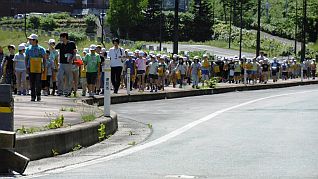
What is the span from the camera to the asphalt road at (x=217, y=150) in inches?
401

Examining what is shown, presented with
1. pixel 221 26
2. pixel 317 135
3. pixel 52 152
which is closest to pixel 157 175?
pixel 52 152

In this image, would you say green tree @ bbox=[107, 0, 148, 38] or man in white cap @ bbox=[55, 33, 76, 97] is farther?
green tree @ bbox=[107, 0, 148, 38]

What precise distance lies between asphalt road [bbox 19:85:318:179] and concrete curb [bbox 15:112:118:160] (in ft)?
2.49

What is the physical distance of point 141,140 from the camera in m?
14.3

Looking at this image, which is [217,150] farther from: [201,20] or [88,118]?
[201,20]

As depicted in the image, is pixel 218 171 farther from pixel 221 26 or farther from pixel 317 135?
pixel 221 26

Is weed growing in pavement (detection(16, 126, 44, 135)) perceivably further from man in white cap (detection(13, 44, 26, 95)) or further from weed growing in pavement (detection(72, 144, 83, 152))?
man in white cap (detection(13, 44, 26, 95))

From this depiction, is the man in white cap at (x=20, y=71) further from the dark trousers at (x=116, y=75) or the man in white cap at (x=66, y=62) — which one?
the dark trousers at (x=116, y=75)

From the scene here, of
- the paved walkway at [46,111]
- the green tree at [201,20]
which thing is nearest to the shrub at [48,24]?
the green tree at [201,20]

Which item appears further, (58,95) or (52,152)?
(58,95)

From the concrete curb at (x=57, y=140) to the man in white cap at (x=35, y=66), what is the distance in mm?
6194

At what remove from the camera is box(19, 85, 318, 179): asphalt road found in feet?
33.4

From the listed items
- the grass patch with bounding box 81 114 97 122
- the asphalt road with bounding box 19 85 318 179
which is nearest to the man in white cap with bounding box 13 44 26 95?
the asphalt road with bounding box 19 85 318 179

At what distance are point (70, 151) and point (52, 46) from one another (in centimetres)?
1287
